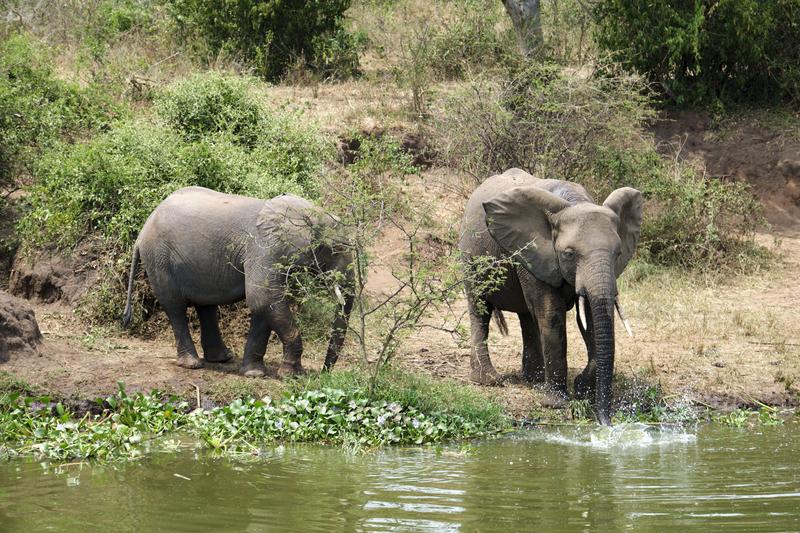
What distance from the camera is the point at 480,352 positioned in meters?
11.6

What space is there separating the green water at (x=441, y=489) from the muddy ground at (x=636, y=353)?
5.35 ft

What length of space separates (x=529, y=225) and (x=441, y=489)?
3.60m

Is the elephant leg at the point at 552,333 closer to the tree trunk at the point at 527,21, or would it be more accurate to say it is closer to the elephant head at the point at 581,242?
the elephant head at the point at 581,242

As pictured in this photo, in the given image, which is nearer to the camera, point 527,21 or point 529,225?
point 529,225

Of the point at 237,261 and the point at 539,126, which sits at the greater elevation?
the point at 539,126

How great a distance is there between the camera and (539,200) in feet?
35.2

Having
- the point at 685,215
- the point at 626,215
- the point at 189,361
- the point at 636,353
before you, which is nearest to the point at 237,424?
the point at 189,361

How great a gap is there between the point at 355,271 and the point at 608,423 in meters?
2.63

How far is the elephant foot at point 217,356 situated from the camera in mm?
11805

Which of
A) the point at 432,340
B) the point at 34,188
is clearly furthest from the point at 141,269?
the point at 432,340

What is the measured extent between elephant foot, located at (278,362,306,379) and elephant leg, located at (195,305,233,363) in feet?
3.30

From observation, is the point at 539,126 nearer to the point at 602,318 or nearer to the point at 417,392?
the point at 602,318

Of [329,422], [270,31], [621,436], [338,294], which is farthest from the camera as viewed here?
[270,31]

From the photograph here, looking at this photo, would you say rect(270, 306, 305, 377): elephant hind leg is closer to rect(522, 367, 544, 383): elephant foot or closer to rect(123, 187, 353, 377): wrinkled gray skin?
rect(123, 187, 353, 377): wrinkled gray skin
